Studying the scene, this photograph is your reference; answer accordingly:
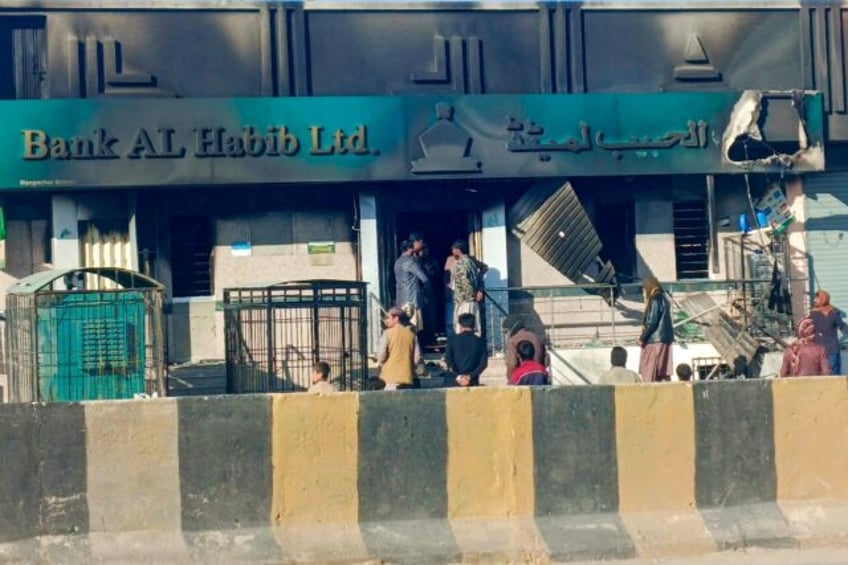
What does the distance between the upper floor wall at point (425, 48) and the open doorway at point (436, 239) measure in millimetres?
1928

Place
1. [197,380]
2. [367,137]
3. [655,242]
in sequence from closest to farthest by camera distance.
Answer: [197,380] → [367,137] → [655,242]

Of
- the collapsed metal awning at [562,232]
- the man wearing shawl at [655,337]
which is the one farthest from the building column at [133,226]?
the man wearing shawl at [655,337]

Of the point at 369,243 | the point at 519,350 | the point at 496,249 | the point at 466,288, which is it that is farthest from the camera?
the point at 496,249

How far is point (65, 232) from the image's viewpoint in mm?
18812

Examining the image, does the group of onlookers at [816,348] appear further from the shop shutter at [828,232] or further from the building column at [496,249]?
the building column at [496,249]

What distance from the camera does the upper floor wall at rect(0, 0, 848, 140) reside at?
18.6 metres

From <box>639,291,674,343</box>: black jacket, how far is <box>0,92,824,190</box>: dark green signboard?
178 inches

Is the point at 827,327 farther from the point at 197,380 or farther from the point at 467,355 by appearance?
the point at 197,380

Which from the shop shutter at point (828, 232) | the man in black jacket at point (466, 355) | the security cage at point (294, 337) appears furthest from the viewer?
the shop shutter at point (828, 232)

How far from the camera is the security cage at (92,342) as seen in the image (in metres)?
14.2


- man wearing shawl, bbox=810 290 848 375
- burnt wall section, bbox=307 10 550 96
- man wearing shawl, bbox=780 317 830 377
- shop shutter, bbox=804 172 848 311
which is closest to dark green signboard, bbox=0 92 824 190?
burnt wall section, bbox=307 10 550 96

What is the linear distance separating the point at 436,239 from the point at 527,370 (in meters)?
8.82

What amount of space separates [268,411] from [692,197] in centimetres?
1263

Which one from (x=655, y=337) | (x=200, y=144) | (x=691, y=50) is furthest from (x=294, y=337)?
(x=691, y=50)
